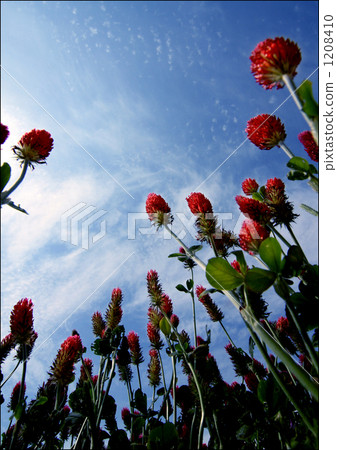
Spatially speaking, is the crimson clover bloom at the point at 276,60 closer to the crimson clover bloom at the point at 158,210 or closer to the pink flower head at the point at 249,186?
the pink flower head at the point at 249,186

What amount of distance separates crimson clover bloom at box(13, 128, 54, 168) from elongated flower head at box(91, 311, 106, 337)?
74.3 inches

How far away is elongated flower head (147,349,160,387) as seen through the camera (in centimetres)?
284

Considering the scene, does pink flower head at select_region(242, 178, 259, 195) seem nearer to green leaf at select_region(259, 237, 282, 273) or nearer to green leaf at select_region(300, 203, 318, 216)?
green leaf at select_region(300, 203, 318, 216)

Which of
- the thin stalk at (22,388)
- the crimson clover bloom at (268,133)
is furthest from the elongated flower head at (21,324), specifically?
the crimson clover bloom at (268,133)

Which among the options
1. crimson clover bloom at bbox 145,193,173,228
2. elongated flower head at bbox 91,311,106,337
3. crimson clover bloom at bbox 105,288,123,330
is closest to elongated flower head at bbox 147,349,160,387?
elongated flower head at bbox 91,311,106,337

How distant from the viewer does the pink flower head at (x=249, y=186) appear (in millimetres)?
1813

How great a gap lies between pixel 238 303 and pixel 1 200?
1.06 meters

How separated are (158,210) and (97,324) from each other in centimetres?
159

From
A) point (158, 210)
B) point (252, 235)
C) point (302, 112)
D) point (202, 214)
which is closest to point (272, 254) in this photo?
point (252, 235)

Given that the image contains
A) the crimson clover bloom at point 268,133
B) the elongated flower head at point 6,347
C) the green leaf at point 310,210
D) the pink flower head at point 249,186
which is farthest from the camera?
the elongated flower head at point 6,347

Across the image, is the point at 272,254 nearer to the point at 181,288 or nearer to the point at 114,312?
the point at 181,288

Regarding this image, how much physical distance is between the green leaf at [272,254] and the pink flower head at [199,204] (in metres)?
0.64
